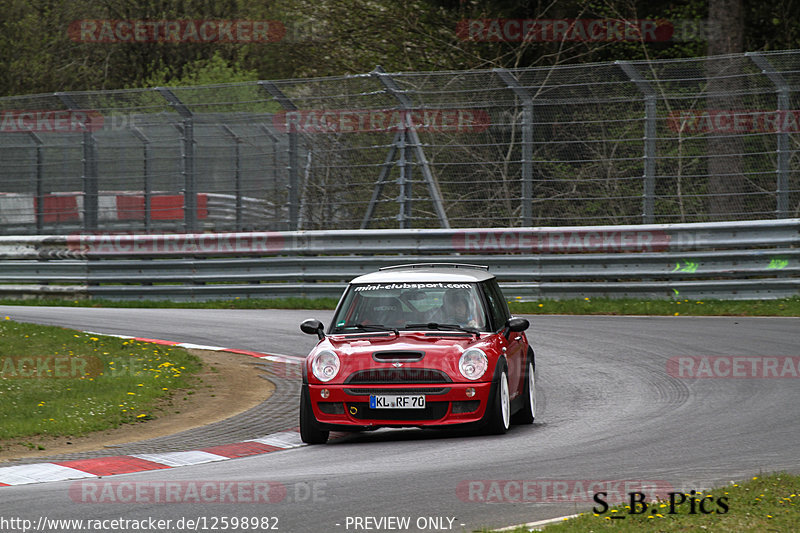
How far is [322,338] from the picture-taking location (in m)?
9.81

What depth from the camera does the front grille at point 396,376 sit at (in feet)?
29.7

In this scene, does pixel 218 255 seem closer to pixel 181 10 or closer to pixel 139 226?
pixel 139 226

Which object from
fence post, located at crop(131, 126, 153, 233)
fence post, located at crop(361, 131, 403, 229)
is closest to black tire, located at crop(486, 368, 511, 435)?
fence post, located at crop(361, 131, 403, 229)

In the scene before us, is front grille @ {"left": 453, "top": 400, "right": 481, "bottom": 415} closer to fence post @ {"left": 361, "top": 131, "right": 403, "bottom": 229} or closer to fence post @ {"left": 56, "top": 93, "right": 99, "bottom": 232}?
fence post @ {"left": 361, "top": 131, "right": 403, "bottom": 229}

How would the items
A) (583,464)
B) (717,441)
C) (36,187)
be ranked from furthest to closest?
(36,187), (717,441), (583,464)

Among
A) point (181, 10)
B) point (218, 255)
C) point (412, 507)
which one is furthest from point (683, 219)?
point (181, 10)

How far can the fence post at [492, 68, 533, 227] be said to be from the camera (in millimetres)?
18406

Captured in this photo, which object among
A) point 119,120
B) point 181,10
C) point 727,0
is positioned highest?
point 181,10

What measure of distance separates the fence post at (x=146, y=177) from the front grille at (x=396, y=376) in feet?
48.5

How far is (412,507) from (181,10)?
39427 millimetres

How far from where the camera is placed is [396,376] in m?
9.06

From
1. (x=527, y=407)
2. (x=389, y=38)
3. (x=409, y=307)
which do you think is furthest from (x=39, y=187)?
(x=527, y=407)

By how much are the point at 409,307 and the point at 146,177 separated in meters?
14.5

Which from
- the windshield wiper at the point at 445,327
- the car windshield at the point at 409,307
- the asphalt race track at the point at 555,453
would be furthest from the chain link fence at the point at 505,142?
the windshield wiper at the point at 445,327
